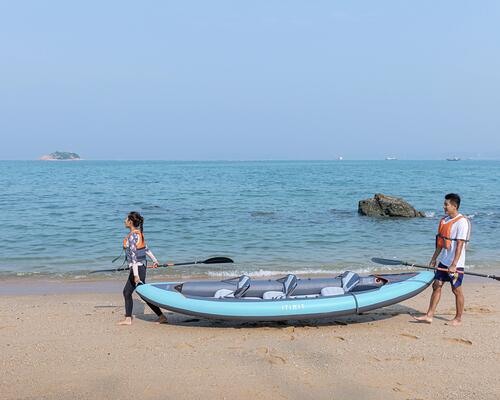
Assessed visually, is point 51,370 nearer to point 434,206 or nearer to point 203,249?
point 203,249

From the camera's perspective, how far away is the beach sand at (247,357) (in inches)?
190

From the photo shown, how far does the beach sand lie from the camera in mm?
4824

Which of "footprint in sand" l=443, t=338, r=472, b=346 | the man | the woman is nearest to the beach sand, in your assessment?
"footprint in sand" l=443, t=338, r=472, b=346

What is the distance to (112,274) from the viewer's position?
11.0 meters

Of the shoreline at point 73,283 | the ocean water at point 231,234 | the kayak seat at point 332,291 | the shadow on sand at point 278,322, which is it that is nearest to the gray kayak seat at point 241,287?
the shadow on sand at point 278,322

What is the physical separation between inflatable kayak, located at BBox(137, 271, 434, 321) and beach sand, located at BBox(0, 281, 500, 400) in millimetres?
304

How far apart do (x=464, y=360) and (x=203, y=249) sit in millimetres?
9407

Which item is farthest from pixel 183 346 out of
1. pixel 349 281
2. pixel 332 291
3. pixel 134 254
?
pixel 349 281

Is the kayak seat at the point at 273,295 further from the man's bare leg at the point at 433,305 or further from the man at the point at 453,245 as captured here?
the man at the point at 453,245

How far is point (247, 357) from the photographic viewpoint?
18.5 ft

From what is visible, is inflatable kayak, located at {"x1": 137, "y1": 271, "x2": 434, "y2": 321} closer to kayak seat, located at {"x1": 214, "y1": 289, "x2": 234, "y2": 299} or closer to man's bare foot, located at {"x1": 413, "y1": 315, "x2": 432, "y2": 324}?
kayak seat, located at {"x1": 214, "y1": 289, "x2": 234, "y2": 299}

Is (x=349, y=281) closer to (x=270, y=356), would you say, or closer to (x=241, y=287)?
(x=241, y=287)

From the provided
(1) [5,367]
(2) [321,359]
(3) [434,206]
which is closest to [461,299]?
(2) [321,359]

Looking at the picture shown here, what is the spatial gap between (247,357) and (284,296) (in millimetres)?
1521
